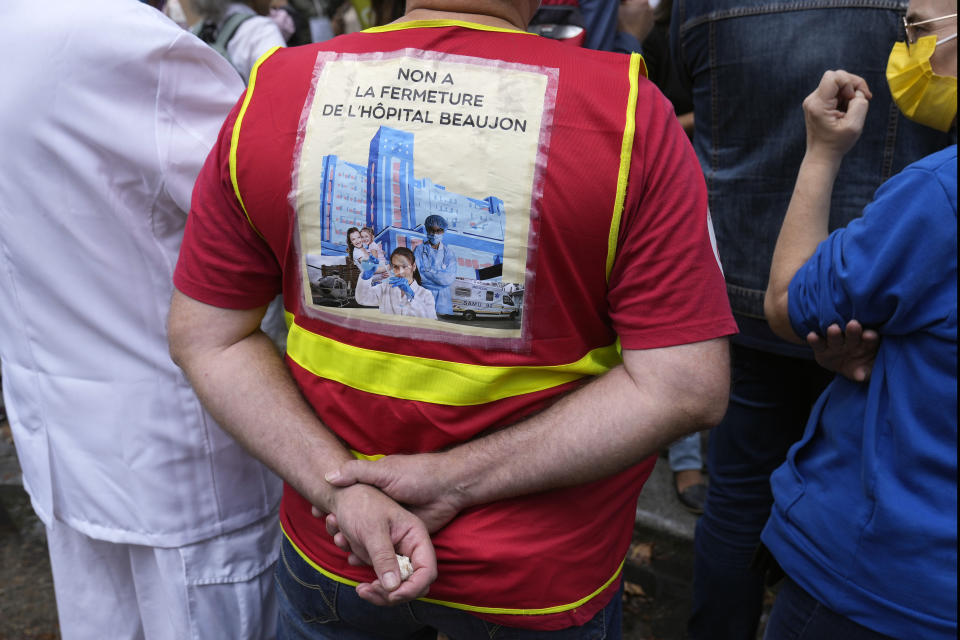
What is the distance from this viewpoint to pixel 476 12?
1.24 metres

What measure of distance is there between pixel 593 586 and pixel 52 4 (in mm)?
1367

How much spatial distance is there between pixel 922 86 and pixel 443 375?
1.15m

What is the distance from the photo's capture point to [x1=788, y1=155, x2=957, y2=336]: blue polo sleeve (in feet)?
3.62

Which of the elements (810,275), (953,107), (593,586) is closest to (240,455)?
(593,586)

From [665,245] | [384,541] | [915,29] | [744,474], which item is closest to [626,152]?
[665,245]

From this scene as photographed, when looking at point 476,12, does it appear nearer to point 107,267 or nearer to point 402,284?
point 402,284

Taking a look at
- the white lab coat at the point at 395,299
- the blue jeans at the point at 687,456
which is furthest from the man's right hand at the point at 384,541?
the blue jeans at the point at 687,456

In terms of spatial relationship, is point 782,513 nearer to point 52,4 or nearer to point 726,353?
point 726,353

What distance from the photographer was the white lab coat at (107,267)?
142 centimetres

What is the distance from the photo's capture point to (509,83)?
1151 mm

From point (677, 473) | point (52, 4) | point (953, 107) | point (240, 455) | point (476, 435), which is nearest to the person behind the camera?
point (476, 435)

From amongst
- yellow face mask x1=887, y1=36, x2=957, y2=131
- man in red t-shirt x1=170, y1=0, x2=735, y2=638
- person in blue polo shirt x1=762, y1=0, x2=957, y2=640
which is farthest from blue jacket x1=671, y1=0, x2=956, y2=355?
man in red t-shirt x1=170, y1=0, x2=735, y2=638

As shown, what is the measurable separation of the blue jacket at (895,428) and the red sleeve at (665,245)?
248 millimetres

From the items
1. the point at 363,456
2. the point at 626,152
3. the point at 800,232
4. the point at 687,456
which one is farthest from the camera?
the point at 687,456
